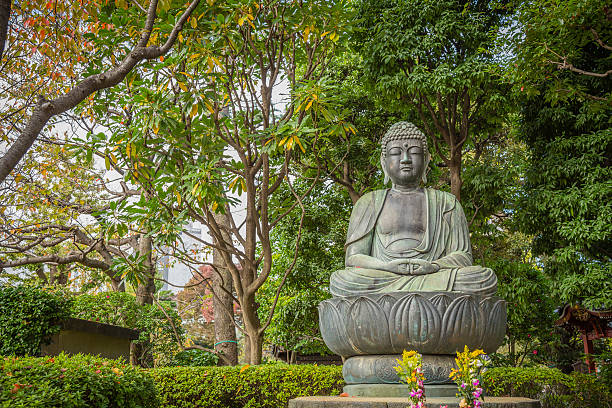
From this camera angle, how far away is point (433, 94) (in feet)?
29.0

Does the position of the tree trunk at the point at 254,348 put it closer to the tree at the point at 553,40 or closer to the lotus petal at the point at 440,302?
the lotus petal at the point at 440,302

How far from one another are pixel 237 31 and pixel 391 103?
325 centimetres

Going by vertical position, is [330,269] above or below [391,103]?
below

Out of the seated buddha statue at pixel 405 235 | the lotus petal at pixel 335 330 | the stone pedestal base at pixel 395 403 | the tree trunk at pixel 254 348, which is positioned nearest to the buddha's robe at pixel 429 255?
the seated buddha statue at pixel 405 235

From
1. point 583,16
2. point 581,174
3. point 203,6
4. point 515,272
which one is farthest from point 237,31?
point 515,272

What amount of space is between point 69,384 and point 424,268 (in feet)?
10.2

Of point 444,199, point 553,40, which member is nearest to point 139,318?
point 444,199

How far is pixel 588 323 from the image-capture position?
38.5 feet

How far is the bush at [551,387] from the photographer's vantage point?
7148 millimetres

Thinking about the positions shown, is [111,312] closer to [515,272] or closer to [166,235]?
[166,235]

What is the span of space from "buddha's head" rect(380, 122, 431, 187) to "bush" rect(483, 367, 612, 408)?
3081 millimetres

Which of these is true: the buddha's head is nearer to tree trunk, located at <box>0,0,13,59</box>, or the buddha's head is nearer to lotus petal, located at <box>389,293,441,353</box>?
lotus petal, located at <box>389,293,441,353</box>

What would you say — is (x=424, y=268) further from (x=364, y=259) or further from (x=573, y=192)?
(x=573, y=192)

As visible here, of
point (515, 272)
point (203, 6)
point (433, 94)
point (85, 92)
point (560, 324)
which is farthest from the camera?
point (560, 324)
